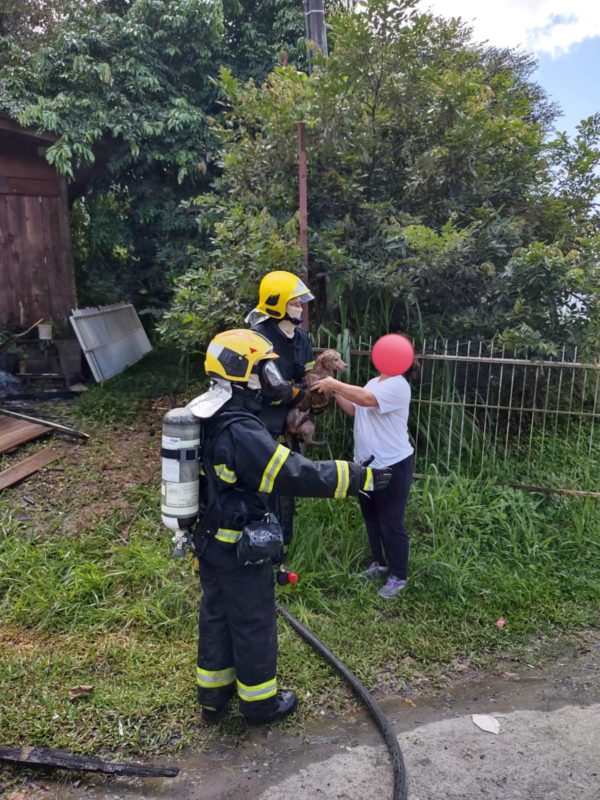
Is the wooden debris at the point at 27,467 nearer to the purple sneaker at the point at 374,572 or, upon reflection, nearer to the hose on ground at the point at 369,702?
the hose on ground at the point at 369,702

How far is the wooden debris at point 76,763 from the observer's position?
98.7 inches

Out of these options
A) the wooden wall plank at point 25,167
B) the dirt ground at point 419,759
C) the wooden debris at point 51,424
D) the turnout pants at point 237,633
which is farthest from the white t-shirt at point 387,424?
the wooden wall plank at point 25,167

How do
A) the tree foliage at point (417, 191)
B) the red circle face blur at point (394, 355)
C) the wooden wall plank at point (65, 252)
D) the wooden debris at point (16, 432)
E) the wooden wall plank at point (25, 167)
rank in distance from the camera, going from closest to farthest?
the red circle face blur at point (394, 355), the tree foliage at point (417, 191), the wooden debris at point (16, 432), the wooden wall plank at point (25, 167), the wooden wall plank at point (65, 252)

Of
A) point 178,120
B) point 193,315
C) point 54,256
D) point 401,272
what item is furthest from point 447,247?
point 54,256

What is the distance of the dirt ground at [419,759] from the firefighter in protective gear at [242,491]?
0.80 feet

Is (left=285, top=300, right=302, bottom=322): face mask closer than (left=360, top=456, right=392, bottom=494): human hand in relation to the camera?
No

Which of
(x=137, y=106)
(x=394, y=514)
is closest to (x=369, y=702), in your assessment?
(x=394, y=514)

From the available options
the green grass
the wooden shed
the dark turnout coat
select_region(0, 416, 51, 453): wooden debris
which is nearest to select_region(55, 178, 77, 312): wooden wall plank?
the wooden shed

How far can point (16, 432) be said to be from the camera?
566 cm

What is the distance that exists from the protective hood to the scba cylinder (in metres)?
0.04

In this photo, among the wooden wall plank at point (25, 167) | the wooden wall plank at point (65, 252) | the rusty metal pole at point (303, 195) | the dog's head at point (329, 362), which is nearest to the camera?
the dog's head at point (329, 362)

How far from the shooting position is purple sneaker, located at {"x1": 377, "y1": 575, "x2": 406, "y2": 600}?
3.72 metres

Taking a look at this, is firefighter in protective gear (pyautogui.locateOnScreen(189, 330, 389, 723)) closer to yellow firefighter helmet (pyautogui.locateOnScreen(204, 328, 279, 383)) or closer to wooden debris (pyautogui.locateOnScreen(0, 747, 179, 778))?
yellow firefighter helmet (pyautogui.locateOnScreen(204, 328, 279, 383))

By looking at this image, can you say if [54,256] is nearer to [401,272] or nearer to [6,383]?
[6,383]
